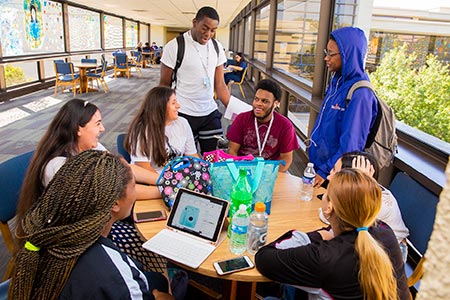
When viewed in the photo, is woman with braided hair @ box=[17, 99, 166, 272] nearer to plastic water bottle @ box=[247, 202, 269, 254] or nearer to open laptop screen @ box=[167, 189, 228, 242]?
open laptop screen @ box=[167, 189, 228, 242]

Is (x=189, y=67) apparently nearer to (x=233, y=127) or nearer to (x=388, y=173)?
(x=233, y=127)

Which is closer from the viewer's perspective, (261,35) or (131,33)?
(261,35)

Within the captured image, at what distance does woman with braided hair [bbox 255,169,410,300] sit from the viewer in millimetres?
1066

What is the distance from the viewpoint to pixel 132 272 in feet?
3.52

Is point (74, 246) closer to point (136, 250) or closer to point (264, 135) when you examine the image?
point (136, 250)

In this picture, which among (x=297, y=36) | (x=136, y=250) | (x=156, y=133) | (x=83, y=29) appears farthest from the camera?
(x=83, y=29)

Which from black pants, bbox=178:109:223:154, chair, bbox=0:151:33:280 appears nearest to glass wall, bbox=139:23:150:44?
black pants, bbox=178:109:223:154

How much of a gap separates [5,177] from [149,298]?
3.39 ft

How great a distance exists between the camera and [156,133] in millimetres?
2166

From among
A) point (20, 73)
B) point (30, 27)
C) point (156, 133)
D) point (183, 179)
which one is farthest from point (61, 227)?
point (30, 27)

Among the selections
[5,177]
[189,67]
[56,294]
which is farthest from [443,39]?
[5,177]

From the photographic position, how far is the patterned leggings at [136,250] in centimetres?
172

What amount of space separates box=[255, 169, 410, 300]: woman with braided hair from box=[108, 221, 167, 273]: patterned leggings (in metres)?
0.67

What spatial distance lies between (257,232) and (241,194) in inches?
7.0
